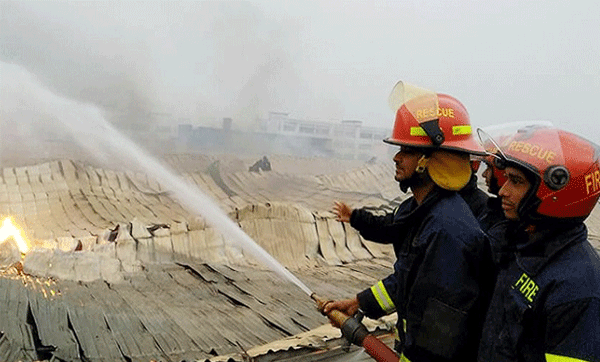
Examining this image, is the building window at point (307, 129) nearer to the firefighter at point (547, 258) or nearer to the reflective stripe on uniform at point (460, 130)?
the reflective stripe on uniform at point (460, 130)

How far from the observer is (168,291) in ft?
17.6

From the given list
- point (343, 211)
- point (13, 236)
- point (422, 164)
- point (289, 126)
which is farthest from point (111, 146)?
point (289, 126)

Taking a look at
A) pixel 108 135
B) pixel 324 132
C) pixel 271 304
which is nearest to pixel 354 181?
pixel 108 135

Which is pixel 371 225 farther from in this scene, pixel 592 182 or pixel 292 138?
pixel 292 138

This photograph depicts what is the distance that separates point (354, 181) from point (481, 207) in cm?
1234

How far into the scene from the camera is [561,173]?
5.90ft

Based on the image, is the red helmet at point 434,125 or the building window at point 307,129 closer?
the red helmet at point 434,125

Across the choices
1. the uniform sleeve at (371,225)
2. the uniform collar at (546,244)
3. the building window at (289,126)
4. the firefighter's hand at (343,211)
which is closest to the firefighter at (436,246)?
the uniform collar at (546,244)

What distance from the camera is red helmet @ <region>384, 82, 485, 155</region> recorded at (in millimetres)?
2367

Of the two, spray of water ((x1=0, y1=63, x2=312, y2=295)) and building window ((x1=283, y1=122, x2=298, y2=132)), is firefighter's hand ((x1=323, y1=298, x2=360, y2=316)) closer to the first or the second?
spray of water ((x1=0, y1=63, x2=312, y2=295))

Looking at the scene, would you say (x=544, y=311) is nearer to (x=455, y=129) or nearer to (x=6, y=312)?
(x=455, y=129)

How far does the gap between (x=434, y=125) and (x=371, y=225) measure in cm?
101

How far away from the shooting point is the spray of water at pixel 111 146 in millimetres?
6809

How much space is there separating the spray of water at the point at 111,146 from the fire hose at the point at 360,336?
2104 millimetres
